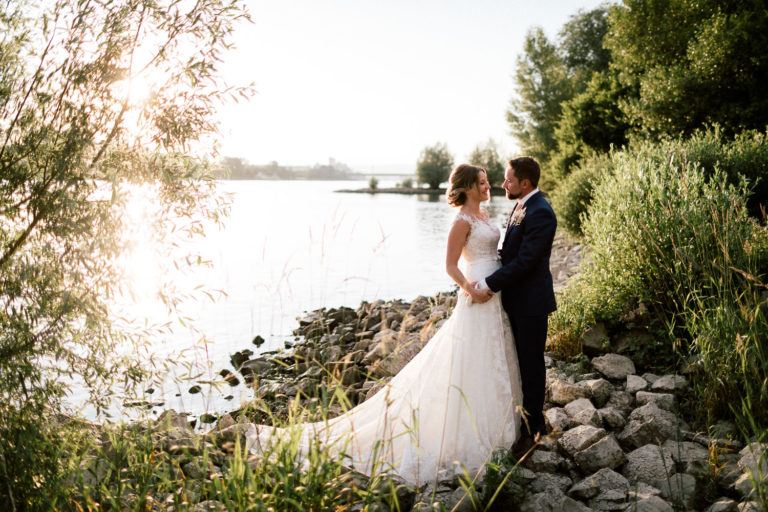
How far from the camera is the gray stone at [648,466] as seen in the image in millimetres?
3785

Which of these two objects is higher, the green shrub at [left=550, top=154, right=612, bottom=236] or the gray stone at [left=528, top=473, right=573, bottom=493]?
the green shrub at [left=550, top=154, right=612, bottom=236]

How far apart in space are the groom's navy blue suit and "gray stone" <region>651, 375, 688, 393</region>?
152 centimetres

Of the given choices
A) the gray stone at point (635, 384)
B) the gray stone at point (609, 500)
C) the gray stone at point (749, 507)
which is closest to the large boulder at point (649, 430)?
the gray stone at point (635, 384)

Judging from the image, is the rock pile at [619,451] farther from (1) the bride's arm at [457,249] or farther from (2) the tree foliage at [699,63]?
(2) the tree foliage at [699,63]

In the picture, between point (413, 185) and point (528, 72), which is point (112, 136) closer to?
point (528, 72)

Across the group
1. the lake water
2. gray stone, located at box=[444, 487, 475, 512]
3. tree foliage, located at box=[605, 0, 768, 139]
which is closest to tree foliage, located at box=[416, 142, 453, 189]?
the lake water

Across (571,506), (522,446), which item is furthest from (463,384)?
(571,506)

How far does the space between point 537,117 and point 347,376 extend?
39975 mm

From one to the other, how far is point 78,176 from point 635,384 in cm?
573

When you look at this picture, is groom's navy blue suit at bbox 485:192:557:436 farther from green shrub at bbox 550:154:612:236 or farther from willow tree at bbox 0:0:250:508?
green shrub at bbox 550:154:612:236

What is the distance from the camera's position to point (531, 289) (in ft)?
14.4

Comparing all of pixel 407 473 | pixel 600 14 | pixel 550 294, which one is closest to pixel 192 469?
pixel 407 473

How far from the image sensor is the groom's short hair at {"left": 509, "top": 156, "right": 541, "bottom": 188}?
4465mm

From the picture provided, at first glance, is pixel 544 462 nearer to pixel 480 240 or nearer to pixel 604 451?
pixel 604 451
